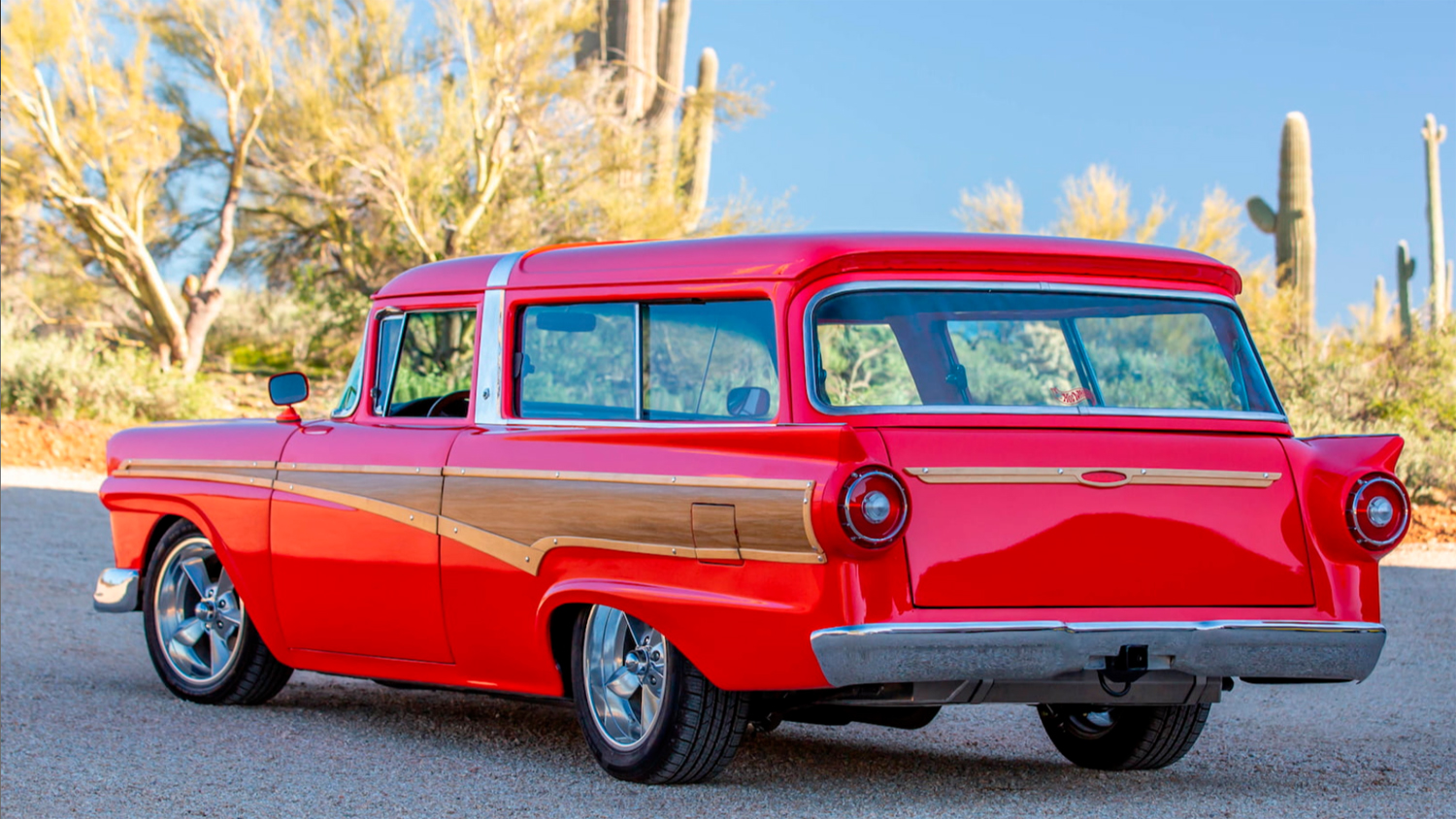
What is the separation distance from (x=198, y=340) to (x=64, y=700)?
2100cm

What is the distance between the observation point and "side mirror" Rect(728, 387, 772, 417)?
4922 millimetres

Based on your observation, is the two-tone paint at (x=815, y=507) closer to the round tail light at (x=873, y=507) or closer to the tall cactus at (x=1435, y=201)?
the round tail light at (x=873, y=507)

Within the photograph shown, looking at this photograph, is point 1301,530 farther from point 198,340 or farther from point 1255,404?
point 198,340

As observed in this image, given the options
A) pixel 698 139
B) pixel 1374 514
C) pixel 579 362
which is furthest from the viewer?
pixel 698 139

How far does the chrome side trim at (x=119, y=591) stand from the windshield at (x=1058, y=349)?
3.52 m

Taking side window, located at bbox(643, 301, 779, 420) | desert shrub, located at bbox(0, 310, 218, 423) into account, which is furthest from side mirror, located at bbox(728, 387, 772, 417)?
desert shrub, located at bbox(0, 310, 218, 423)

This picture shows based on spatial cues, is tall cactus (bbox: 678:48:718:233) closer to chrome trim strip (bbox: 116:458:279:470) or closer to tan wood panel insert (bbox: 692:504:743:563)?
chrome trim strip (bbox: 116:458:279:470)

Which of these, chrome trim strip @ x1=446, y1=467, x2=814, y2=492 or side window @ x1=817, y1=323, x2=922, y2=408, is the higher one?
side window @ x1=817, y1=323, x2=922, y2=408

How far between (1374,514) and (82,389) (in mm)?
19460

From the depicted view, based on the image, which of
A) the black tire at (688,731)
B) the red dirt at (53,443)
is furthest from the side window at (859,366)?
the red dirt at (53,443)

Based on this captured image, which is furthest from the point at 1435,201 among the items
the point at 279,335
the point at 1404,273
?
the point at 279,335

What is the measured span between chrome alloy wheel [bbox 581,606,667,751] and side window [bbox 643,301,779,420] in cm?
70

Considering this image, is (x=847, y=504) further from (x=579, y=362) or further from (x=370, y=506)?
(x=370, y=506)

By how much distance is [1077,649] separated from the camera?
4.49 metres
